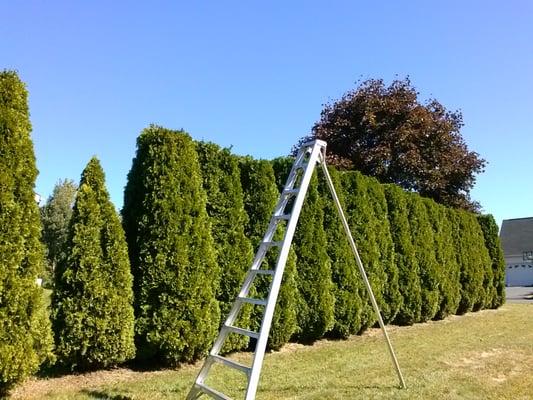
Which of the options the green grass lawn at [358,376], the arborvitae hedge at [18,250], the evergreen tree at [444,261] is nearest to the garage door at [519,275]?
the evergreen tree at [444,261]

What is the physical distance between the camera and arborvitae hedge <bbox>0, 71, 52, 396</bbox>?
4.62m

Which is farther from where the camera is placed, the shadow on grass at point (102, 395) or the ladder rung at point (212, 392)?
the shadow on grass at point (102, 395)

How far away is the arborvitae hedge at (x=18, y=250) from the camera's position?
4.62 metres

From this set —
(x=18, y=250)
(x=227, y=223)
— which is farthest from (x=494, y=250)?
(x=18, y=250)

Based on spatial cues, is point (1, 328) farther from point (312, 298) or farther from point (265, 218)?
point (312, 298)

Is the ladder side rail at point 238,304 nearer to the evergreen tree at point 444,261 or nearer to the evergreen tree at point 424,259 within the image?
the evergreen tree at point 424,259

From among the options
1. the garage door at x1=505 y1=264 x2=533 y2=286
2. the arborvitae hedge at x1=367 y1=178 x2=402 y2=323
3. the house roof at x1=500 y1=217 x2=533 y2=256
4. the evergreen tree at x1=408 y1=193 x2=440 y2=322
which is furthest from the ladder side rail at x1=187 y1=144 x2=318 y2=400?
the house roof at x1=500 y1=217 x2=533 y2=256

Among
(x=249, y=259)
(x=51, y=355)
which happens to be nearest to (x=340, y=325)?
(x=249, y=259)

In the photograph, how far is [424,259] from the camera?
12.1m

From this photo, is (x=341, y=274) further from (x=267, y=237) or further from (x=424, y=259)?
(x=267, y=237)

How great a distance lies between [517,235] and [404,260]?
141 ft

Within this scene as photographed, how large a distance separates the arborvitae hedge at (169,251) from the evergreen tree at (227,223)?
1.17 ft

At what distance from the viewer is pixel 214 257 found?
6.93 metres

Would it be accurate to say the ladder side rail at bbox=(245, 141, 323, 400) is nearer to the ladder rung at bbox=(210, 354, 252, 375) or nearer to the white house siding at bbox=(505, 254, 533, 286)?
the ladder rung at bbox=(210, 354, 252, 375)
